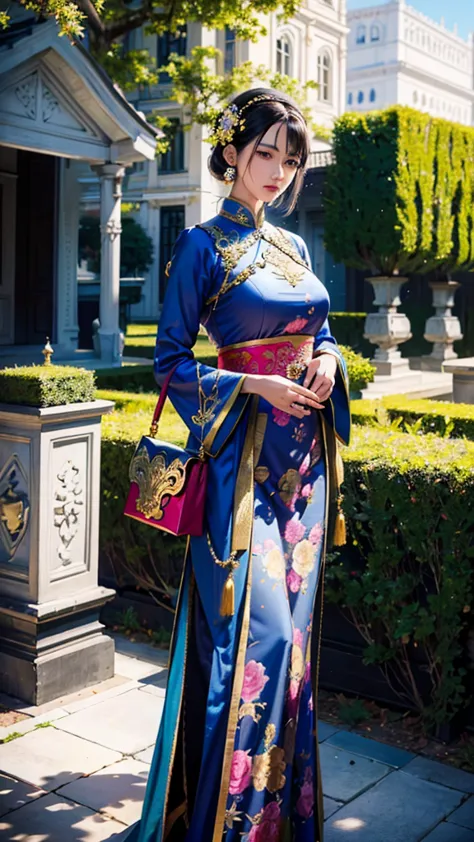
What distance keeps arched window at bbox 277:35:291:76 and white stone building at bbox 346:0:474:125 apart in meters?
47.8

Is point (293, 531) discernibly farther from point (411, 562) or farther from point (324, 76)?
point (324, 76)

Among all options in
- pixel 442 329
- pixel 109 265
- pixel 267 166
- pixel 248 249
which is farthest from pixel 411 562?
pixel 442 329

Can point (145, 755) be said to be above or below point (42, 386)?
below

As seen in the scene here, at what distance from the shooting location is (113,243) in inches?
566

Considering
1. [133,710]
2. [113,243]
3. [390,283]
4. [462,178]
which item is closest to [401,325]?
[390,283]

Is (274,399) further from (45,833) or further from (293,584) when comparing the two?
(45,833)

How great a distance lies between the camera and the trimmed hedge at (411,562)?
151 inches

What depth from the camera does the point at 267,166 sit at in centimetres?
270

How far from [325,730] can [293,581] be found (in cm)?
160

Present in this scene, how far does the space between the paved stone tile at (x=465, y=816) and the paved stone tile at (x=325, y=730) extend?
697mm

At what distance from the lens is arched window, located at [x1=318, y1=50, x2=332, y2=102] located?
34.5 meters

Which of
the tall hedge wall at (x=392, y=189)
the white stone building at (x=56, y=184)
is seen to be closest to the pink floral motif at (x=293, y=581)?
the white stone building at (x=56, y=184)

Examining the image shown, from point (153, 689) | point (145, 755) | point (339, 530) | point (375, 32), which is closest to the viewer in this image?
point (339, 530)

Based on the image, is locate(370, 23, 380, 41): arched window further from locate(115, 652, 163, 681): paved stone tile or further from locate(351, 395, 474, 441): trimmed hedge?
locate(115, 652, 163, 681): paved stone tile
